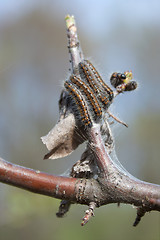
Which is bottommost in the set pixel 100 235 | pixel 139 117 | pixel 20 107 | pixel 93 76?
pixel 100 235

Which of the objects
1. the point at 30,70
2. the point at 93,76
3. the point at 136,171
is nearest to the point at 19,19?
the point at 30,70

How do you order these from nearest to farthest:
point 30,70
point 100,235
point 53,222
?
point 53,222 < point 100,235 < point 30,70

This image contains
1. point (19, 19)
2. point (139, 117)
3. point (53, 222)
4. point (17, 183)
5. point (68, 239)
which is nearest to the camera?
point (17, 183)

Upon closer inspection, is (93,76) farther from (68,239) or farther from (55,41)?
(55,41)

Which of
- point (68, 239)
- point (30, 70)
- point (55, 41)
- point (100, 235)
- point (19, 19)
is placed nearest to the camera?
point (68, 239)

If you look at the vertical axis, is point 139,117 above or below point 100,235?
above

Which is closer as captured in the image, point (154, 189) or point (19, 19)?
point (154, 189)

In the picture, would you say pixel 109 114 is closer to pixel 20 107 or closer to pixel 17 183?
pixel 17 183

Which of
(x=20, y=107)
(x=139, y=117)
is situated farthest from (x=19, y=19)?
(x=139, y=117)

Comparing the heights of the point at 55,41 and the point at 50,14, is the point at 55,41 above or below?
below
